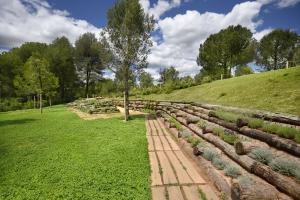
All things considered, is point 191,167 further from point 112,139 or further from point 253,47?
point 253,47

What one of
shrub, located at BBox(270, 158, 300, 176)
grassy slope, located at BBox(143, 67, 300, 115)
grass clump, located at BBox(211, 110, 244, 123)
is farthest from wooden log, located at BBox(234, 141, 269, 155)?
grassy slope, located at BBox(143, 67, 300, 115)

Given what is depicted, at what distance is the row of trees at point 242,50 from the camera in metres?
44.4

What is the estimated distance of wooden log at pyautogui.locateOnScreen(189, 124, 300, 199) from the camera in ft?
13.1

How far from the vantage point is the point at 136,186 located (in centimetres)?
569

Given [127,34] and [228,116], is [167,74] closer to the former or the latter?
[127,34]

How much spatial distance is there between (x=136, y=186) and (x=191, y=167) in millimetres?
2256

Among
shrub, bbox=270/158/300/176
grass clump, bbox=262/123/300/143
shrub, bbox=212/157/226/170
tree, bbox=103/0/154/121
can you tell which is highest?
tree, bbox=103/0/154/121

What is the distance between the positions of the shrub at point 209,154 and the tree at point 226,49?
4082cm

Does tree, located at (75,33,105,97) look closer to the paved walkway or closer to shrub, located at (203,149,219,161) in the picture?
the paved walkway

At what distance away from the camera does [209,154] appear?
276 inches

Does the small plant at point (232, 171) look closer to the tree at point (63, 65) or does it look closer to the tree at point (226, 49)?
the tree at point (226, 49)

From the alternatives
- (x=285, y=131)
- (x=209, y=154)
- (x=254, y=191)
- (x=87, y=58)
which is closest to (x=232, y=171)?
(x=254, y=191)

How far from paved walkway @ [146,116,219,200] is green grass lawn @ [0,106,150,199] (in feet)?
1.01

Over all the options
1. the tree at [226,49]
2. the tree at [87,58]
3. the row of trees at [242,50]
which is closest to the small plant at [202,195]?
the row of trees at [242,50]
